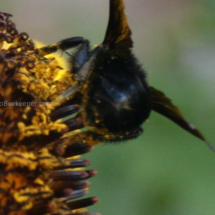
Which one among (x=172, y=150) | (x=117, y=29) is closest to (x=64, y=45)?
(x=117, y=29)

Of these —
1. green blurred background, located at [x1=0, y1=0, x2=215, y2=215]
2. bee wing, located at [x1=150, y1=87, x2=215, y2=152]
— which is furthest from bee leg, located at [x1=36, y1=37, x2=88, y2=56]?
green blurred background, located at [x1=0, y1=0, x2=215, y2=215]

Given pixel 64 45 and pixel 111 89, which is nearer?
pixel 111 89

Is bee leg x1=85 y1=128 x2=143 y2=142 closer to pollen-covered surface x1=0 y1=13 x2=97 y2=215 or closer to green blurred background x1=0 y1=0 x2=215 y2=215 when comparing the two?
pollen-covered surface x1=0 y1=13 x2=97 y2=215

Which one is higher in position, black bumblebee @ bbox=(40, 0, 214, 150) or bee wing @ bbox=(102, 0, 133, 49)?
bee wing @ bbox=(102, 0, 133, 49)

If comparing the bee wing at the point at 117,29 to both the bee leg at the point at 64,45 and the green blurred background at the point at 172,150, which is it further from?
the green blurred background at the point at 172,150

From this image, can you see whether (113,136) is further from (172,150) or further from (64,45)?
(172,150)

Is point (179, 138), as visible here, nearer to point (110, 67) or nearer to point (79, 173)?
point (79, 173)

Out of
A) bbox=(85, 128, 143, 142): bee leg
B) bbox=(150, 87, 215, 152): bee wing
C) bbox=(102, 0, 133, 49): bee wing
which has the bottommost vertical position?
bbox=(85, 128, 143, 142): bee leg
